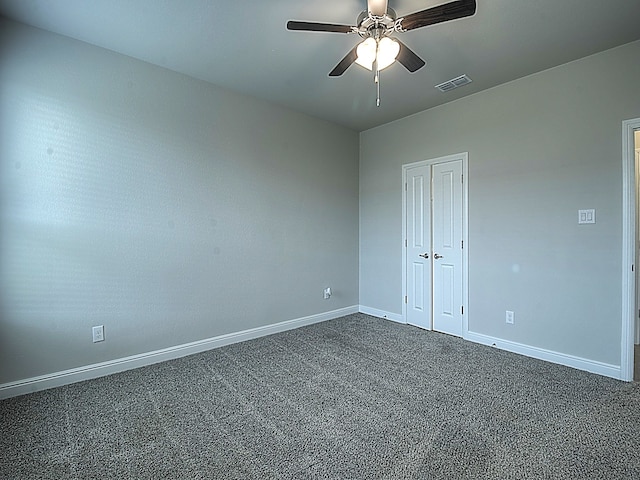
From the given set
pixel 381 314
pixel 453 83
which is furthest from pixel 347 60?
pixel 381 314

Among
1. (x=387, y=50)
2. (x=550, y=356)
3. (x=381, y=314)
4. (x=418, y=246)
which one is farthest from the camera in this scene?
(x=381, y=314)

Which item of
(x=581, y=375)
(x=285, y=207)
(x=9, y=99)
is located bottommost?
(x=581, y=375)

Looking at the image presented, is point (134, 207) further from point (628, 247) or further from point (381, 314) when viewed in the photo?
point (628, 247)

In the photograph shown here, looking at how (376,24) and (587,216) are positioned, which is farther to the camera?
(587,216)

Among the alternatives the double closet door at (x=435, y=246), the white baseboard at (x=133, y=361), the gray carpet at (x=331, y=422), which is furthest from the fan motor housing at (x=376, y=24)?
the white baseboard at (x=133, y=361)

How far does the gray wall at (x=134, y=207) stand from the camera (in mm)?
2393

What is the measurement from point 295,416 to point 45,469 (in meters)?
1.35

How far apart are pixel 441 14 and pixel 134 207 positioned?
2.75m

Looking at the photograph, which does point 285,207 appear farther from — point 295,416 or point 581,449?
point 581,449

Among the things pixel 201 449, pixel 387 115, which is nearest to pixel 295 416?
pixel 201 449

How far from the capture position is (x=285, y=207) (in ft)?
13.1

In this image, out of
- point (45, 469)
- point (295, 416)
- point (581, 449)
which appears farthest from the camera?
point (295, 416)

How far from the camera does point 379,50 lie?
216cm

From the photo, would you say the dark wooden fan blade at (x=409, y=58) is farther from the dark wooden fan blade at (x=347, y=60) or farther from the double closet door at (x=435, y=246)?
the double closet door at (x=435, y=246)
